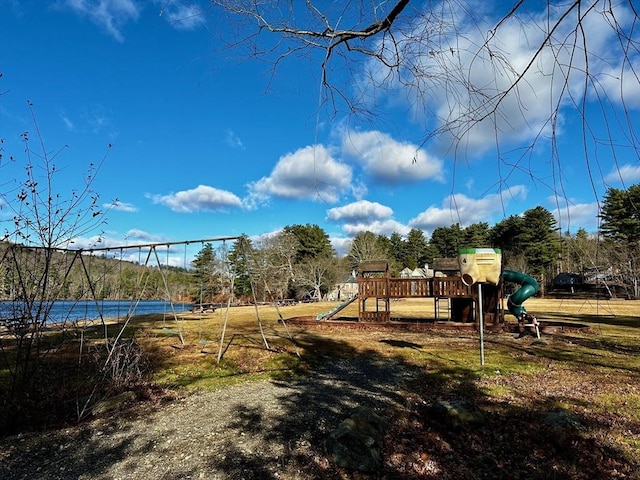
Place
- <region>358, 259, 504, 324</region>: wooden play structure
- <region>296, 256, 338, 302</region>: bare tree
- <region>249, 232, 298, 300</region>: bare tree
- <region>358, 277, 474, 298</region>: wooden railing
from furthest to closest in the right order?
1. <region>296, 256, 338, 302</region>: bare tree
2. <region>249, 232, 298, 300</region>: bare tree
3. <region>358, 277, 474, 298</region>: wooden railing
4. <region>358, 259, 504, 324</region>: wooden play structure

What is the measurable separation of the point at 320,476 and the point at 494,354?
7.83 meters

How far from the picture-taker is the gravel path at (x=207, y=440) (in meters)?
4.48

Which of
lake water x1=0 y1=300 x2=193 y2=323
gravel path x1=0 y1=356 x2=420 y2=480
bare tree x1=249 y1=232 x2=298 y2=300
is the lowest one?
gravel path x1=0 y1=356 x2=420 y2=480

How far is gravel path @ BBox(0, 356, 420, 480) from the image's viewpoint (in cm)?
448

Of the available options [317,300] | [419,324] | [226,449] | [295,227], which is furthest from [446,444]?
[295,227]

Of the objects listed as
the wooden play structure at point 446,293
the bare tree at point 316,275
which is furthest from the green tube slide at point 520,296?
the bare tree at point 316,275

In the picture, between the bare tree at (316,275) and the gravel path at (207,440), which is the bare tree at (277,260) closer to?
the bare tree at (316,275)

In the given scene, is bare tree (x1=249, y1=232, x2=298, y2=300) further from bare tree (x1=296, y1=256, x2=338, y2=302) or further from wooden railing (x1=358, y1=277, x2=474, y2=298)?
wooden railing (x1=358, y1=277, x2=474, y2=298)

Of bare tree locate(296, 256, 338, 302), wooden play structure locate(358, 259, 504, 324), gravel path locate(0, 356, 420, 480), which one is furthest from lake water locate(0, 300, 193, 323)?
bare tree locate(296, 256, 338, 302)

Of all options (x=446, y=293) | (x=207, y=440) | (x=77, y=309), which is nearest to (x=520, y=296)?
(x=446, y=293)

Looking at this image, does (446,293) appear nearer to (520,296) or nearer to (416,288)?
(416,288)

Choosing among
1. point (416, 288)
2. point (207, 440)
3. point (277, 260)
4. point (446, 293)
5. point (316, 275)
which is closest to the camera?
point (207, 440)

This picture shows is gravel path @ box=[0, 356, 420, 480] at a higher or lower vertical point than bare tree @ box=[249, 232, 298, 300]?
lower

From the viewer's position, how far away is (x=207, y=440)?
5246mm
